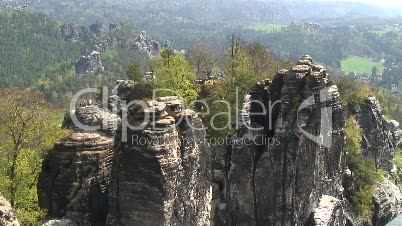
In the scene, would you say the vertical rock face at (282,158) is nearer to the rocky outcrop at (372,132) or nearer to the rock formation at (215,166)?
the rock formation at (215,166)

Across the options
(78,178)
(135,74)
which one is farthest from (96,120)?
(135,74)

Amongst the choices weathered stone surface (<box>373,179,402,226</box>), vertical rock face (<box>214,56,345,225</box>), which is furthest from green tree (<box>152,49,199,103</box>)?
weathered stone surface (<box>373,179,402,226</box>)

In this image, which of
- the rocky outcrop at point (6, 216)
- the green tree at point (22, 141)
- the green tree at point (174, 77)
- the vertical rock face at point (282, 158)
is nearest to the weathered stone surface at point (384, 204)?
the vertical rock face at point (282, 158)

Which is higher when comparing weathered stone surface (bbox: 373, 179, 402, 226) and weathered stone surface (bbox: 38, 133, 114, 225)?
weathered stone surface (bbox: 38, 133, 114, 225)

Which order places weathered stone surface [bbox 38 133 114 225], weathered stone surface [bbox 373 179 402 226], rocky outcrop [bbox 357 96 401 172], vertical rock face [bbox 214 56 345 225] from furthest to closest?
rocky outcrop [bbox 357 96 401 172] < weathered stone surface [bbox 373 179 402 226] < vertical rock face [bbox 214 56 345 225] < weathered stone surface [bbox 38 133 114 225]

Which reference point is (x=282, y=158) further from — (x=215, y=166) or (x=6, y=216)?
(x=6, y=216)

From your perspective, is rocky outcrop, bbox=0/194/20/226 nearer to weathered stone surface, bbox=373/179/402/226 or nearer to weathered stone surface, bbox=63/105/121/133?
weathered stone surface, bbox=63/105/121/133
